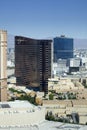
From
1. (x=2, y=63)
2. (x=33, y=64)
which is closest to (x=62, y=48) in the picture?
(x=33, y=64)

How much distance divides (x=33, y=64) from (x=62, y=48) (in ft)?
77.7

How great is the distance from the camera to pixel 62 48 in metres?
54.9

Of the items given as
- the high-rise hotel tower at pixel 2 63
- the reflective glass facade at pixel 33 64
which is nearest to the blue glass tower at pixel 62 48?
the reflective glass facade at pixel 33 64

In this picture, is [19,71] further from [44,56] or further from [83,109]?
[83,109]

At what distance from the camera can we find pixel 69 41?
57938 millimetres

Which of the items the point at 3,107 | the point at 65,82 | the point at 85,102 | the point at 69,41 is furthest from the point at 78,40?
the point at 3,107

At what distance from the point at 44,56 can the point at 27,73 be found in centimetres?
159

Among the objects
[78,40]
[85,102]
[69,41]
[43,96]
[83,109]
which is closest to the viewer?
[83,109]

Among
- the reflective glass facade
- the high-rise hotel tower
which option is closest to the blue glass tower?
the reflective glass facade

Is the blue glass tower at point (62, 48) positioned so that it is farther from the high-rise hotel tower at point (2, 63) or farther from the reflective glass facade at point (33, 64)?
the high-rise hotel tower at point (2, 63)

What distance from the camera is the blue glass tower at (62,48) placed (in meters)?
54.7

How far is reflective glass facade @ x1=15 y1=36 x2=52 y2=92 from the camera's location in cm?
3055

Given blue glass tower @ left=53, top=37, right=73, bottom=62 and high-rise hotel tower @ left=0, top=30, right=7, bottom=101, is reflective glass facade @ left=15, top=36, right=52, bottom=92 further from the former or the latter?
blue glass tower @ left=53, top=37, right=73, bottom=62

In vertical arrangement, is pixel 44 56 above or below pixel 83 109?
above
